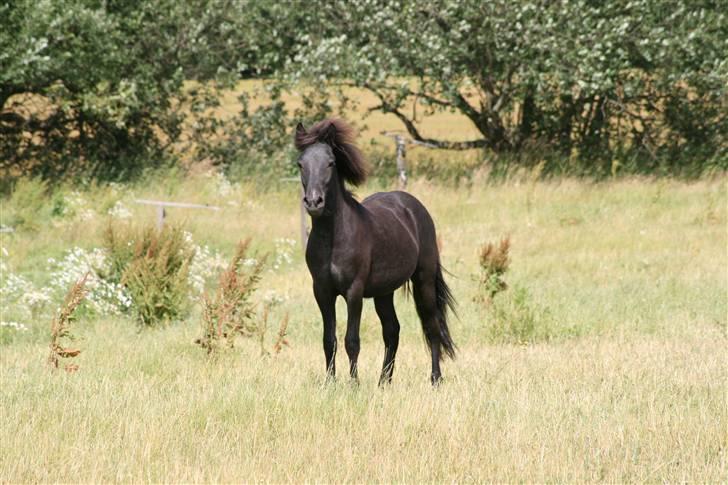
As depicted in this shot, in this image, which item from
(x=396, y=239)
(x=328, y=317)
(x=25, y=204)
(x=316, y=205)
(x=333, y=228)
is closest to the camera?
(x=316, y=205)

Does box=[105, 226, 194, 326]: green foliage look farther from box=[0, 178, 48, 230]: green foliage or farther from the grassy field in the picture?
box=[0, 178, 48, 230]: green foliage

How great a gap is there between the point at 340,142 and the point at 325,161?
0.41 metres

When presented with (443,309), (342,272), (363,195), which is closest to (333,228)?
(342,272)

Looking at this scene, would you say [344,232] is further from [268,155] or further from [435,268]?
[268,155]

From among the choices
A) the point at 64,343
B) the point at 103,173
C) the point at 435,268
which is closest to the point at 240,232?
the point at 103,173

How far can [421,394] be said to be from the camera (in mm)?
7172

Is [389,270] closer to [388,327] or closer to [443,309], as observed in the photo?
[388,327]

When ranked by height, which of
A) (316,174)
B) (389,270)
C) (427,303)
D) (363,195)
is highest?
(316,174)

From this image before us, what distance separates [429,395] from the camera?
23.3 feet

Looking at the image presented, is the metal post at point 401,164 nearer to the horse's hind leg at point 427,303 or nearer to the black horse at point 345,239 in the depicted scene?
the horse's hind leg at point 427,303

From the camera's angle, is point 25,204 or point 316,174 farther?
point 25,204

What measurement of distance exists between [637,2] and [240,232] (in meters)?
10.5

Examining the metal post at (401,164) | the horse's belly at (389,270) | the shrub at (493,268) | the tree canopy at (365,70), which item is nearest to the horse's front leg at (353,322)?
the horse's belly at (389,270)

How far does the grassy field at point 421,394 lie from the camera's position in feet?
18.1
